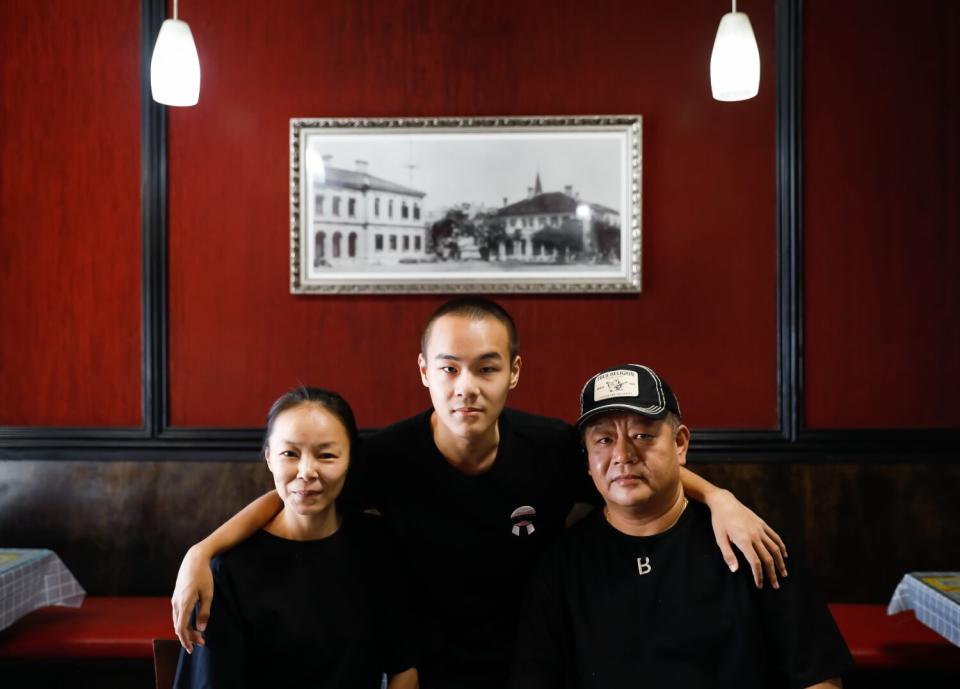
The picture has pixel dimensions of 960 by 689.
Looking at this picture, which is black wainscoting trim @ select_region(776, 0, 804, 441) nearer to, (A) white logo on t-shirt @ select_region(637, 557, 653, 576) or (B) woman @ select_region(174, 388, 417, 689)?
(A) white logo on t-shirt @ select_region(637, 557, 653, 576)

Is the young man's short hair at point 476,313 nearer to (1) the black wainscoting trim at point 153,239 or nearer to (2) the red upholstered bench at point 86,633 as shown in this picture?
(2) the red upholstered bench at point 86,633

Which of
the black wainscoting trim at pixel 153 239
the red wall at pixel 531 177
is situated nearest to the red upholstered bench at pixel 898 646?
the red wall at pixel 531 177

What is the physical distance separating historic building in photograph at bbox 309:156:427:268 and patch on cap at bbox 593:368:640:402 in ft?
5.08

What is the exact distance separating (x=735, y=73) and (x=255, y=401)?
2.28m

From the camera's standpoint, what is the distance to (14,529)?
9.94ft

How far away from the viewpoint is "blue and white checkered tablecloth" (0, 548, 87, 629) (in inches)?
95.0

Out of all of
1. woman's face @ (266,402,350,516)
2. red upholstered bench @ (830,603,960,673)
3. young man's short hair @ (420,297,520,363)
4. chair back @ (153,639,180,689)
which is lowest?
red upholstered bench @ (830,603,960,673)

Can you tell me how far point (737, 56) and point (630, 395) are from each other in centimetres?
137

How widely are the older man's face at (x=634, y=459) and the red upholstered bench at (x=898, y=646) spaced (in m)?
1.41

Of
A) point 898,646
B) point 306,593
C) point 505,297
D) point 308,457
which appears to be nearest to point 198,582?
point 306,593

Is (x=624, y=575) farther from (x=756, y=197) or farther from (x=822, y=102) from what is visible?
(x=822, y=102)

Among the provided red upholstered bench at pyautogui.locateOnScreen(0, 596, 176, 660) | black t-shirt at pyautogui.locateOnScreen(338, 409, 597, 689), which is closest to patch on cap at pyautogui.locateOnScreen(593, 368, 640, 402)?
black t-shirt at pyautogui.locateOnScreen(338, 409, 597, 689)

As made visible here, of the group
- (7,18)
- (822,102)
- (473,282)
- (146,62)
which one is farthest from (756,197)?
(7,18)

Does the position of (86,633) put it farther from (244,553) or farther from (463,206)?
(463,206)
